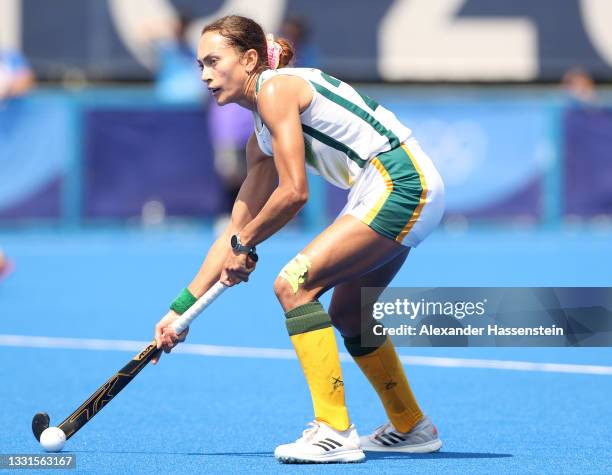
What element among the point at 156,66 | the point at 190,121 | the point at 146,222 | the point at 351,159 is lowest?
the point at 351,159

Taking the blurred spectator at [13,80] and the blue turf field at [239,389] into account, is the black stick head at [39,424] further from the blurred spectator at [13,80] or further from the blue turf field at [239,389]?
the blurred spectator at [13,80]

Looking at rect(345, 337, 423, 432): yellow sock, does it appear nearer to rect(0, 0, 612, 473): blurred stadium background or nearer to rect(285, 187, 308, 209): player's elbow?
rect(0, 0, 612, 473): blurred stadium background

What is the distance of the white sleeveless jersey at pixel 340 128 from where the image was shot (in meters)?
5.71

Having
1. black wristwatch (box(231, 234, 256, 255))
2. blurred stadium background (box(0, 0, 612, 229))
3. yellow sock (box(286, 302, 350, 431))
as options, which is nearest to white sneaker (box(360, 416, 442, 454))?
yellow sock (box(286, 302, 350, 431))

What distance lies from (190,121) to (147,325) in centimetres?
664

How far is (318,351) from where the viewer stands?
568cm

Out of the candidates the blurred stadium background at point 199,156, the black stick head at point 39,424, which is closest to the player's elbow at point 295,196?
the black stick head at point 39,424

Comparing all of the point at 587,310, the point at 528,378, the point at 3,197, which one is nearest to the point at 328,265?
the point at 587,310

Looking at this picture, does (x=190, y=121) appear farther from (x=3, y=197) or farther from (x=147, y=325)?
(x=147, y=325)

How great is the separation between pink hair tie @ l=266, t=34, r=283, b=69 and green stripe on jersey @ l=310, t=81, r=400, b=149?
256 millimetres

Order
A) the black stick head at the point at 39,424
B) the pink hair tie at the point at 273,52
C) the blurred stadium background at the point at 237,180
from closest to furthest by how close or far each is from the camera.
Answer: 1. the pink hair tie at the point at 273,52
2. the black stick head at the point at 39,424
3. the blurred stadium background at the point at 237,180

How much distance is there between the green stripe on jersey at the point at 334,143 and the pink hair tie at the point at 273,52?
0.35 meters

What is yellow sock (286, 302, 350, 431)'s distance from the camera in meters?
5.66

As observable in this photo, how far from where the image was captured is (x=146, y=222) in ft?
53.7
